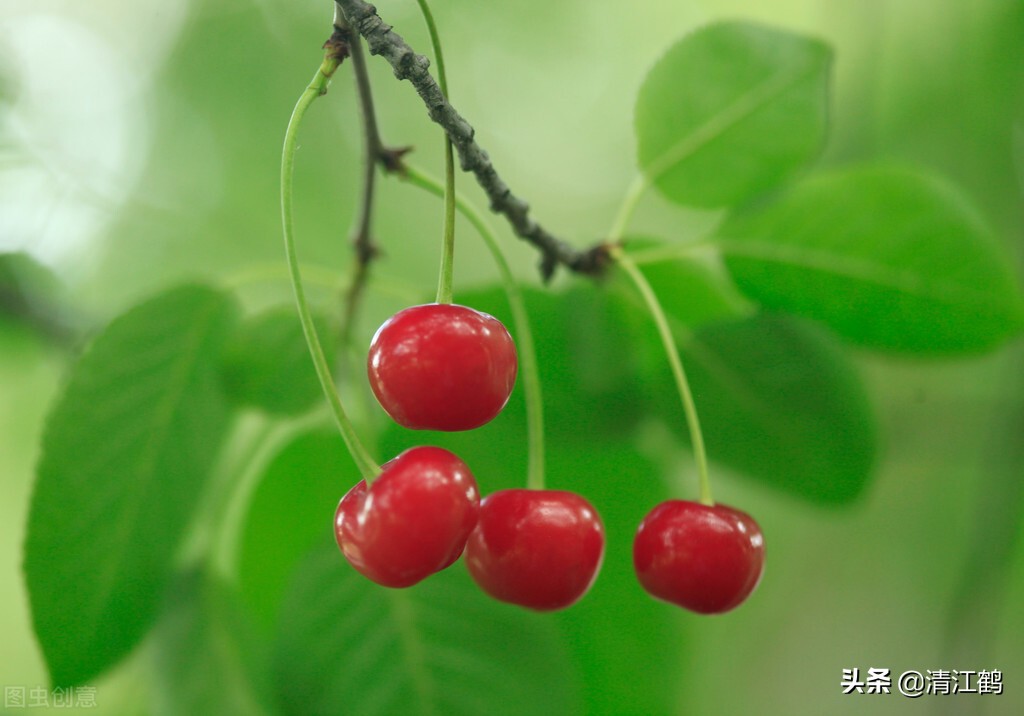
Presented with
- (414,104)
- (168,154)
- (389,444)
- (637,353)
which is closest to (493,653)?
(389,444)

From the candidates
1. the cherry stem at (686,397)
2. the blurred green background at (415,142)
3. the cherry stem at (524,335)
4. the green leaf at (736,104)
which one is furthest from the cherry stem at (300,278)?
the blurred green background at (415,142)

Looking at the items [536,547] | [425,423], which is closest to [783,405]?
[536,547]

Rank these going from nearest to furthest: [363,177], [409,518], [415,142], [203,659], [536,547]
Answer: [409,518] < [536,547] < [363,177] < [203,659] < [415,142]

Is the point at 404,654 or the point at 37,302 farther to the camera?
the point at 37,302

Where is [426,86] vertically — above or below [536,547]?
above

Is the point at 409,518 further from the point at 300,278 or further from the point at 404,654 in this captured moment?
the point at 404,654

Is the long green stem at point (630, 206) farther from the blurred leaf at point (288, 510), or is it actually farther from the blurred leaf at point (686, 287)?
the blurred leaf at point (288, 510)

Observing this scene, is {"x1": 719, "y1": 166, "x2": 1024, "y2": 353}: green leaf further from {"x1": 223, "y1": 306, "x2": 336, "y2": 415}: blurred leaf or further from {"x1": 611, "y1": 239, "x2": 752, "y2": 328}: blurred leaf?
{"x1": 223, "y1": 306, "x2": 336, "y2": 415}: blurred leaf
